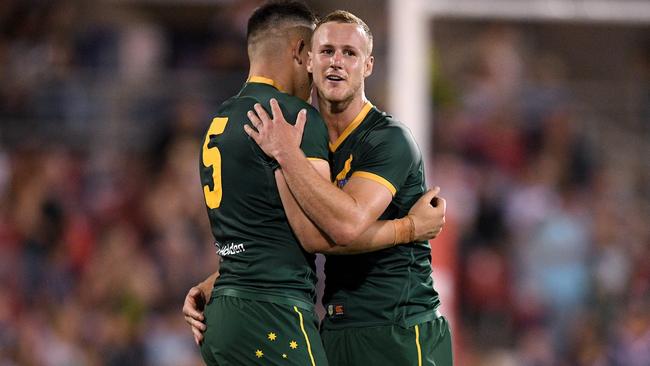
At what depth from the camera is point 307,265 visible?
14.1 ft

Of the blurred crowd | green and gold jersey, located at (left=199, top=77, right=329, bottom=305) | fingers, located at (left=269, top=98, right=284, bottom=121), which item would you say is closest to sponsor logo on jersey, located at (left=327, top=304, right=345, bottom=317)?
green and gold jersey, located at (left=199, top=77, right=329, bottom=305)

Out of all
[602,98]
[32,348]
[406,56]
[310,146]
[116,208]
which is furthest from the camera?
[602,98]

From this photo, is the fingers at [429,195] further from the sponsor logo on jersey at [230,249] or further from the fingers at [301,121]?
the sponsor logo on jersey at [230,249]

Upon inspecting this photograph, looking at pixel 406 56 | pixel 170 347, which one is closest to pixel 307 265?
pixel 406 56

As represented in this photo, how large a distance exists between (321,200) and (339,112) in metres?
0.56

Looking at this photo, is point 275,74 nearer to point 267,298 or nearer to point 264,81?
point 264,81

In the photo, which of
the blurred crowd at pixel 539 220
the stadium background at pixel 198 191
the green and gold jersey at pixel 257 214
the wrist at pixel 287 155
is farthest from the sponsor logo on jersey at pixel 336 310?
the blurred crowd at pixel 539 220

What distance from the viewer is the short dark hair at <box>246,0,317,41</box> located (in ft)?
14.7

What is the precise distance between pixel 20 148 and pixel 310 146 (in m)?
6.62

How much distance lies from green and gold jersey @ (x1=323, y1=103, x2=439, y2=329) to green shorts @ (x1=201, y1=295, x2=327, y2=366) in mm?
356

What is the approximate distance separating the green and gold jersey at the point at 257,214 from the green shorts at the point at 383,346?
0.33 metres

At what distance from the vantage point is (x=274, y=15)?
448cm

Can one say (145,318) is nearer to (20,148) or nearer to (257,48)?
(20,148)

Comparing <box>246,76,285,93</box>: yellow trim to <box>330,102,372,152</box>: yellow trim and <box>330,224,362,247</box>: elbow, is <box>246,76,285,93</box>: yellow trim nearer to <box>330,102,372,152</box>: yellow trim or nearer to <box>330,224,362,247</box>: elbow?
<box>330,102,372,152</box>: yellow trim
